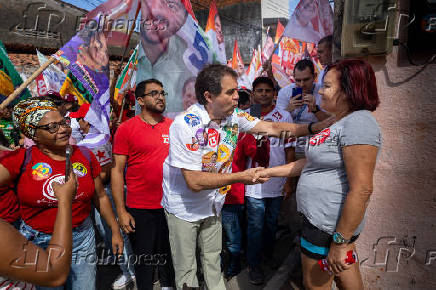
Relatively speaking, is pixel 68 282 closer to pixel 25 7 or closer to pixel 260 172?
pixel 260 172

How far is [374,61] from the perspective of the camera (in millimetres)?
2141

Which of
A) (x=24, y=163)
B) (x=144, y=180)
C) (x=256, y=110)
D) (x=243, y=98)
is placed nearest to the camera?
(x=24, y=163)

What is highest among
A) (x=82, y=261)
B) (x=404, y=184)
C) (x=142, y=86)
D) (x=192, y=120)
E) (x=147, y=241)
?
(x=142, y=86)

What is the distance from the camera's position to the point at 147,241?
2.74 meters

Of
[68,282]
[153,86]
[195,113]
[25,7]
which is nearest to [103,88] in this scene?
[153,86]

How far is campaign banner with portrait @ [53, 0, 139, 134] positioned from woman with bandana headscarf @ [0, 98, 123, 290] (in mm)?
813

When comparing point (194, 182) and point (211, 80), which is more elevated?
point (211, 80)

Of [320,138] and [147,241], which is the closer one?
[320,138]

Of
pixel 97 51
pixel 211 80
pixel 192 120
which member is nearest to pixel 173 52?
pixel 97 51

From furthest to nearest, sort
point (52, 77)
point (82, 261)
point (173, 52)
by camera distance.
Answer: point (52, 77) → point (173, 52) → point (82, 261)

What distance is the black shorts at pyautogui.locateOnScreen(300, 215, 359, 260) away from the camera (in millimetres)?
1694

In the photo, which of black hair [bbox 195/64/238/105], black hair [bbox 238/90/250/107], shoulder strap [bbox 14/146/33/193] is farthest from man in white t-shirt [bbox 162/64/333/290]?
black hair [bbox 238/90/250/107]

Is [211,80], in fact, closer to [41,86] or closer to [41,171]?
[41,171]

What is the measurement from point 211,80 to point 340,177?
1.14m
